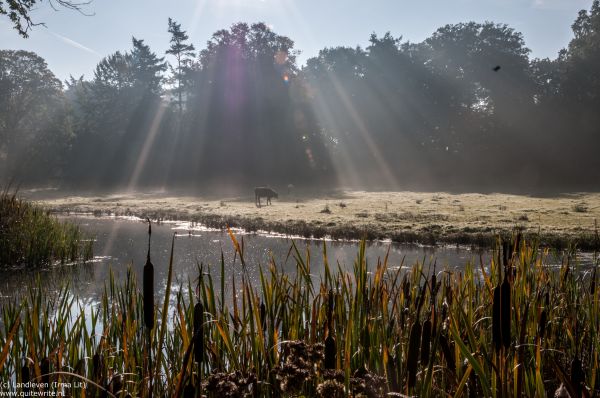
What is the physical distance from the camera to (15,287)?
32.7 ft

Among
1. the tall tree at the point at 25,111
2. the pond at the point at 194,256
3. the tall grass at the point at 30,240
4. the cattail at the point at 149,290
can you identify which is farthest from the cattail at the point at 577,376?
the tall tree at the point at 25,111

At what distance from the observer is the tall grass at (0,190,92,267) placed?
12102mm

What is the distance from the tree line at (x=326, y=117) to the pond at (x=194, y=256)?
92.9ft

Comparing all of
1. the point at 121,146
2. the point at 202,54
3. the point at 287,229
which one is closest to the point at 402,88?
the point at 202,54

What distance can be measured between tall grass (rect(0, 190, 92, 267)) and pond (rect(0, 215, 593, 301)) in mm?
510

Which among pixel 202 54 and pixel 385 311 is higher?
pixel 202 54

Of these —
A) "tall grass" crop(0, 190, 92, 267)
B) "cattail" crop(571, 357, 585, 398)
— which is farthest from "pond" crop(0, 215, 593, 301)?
"cattail" crop(571, 357, 585, 398)

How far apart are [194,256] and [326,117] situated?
47912 mm

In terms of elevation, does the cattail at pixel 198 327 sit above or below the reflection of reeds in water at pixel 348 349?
above

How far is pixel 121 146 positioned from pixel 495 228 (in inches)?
1840

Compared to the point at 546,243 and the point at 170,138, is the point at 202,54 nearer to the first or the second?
the point at 170,138

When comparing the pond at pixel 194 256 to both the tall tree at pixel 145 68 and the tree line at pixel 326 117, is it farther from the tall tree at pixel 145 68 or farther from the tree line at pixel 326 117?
the tall tree at pixel 145 68

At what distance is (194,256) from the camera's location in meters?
13.6

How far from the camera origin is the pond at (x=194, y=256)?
34.9 feet
